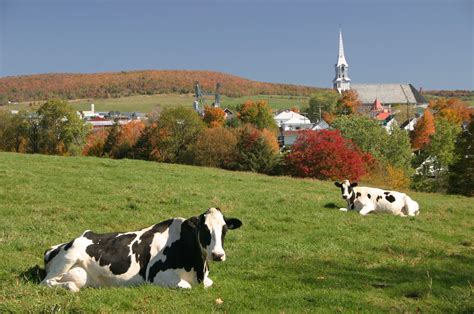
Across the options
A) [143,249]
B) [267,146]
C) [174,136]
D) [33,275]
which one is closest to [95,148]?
[174,136]

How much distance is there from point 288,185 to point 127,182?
9.47m

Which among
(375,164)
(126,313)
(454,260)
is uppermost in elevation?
(126,313)

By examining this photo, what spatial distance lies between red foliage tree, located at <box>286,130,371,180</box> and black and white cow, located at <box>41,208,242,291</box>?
35.2 meters

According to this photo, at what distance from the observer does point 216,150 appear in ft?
205

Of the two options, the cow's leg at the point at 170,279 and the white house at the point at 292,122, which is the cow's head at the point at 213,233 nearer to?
the cow's leg at the point at 170,279

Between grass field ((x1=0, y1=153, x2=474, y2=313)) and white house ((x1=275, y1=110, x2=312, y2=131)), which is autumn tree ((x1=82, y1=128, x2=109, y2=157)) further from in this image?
white house ((x1=275, y1=110, x2=312, y2=131))

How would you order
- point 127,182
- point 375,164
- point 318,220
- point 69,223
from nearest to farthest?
point 69,223 < point 318,220 < point 127,182 < point 375,164

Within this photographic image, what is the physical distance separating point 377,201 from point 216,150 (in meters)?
44.5

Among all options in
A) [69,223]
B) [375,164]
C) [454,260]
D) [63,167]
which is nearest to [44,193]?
[69,223]

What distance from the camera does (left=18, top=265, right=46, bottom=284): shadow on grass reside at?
8205 mm

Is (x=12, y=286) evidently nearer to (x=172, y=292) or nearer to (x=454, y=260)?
(x=172, y=292)

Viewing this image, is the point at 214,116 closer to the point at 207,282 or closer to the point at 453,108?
the point at 453,108

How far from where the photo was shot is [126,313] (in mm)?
6773

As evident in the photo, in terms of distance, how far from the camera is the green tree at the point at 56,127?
75.4 meters
